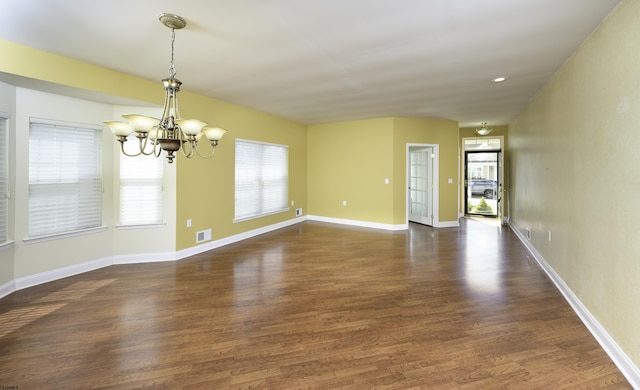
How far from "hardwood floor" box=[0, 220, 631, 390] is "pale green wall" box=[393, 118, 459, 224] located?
8.76 feet

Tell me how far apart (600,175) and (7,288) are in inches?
224

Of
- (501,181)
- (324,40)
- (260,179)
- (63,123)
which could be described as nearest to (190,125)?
(324,40)

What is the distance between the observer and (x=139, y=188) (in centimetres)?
411

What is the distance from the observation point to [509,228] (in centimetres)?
657

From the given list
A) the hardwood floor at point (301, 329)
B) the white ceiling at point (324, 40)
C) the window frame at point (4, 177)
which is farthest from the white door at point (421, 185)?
the window frame at point (4, 177)

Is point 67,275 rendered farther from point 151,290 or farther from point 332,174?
point 332,174

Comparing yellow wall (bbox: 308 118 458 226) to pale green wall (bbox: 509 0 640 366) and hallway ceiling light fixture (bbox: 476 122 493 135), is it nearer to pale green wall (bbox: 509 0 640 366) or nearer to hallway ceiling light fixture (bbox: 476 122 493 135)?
hallway ceiling light fixture (bbox: 476 122 493 135)

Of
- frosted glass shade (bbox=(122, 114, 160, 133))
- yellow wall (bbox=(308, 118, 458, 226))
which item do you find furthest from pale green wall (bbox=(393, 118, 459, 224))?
frosted glass shade (bbox=(122, 114, 160, 133))

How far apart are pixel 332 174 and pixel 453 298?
15.6 feet

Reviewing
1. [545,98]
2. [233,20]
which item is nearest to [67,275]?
[233,20]

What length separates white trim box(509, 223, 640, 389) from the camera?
184cm

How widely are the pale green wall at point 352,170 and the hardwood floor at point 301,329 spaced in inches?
110

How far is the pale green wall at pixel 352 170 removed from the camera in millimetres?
6578

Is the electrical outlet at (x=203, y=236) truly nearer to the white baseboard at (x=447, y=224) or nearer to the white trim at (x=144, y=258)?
the white trim at (x=144, y=258)
